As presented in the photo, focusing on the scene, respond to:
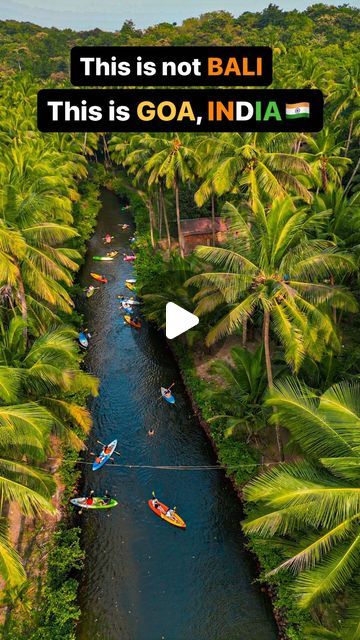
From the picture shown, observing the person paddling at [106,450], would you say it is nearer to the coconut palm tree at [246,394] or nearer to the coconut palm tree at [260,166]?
the coconut palm tree at [246,394]

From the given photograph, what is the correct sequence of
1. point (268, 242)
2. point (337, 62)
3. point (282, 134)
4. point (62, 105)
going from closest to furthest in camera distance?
point (268, 242) < point (62, 105) < point (282, 134) < point (337, 62)

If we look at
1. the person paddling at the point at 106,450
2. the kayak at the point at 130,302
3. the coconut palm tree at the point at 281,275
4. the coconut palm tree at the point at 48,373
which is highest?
the coconut palm tree at the point at 281,275

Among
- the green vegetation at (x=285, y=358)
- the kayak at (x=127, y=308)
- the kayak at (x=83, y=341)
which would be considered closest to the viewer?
the green vegetation at (x=285, y=358)

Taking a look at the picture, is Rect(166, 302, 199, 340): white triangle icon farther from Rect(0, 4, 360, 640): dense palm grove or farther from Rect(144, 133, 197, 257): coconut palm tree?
Rect(144, 133, 197, 257): coconut palm tree

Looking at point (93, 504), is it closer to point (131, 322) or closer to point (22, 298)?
point (22, 298)

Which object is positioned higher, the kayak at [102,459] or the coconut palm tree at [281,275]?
the coconut palm tree at [281,275]

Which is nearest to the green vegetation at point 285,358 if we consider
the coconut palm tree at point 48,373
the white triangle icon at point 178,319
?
the white triangle icon at point 178,319

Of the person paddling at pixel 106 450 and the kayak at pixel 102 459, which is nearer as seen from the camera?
the kayak at pixel 102 459

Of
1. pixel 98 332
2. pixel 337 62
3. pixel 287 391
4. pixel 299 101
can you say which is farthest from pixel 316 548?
pixel 337 62

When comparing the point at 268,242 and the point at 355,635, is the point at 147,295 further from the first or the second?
the point at 355,635
